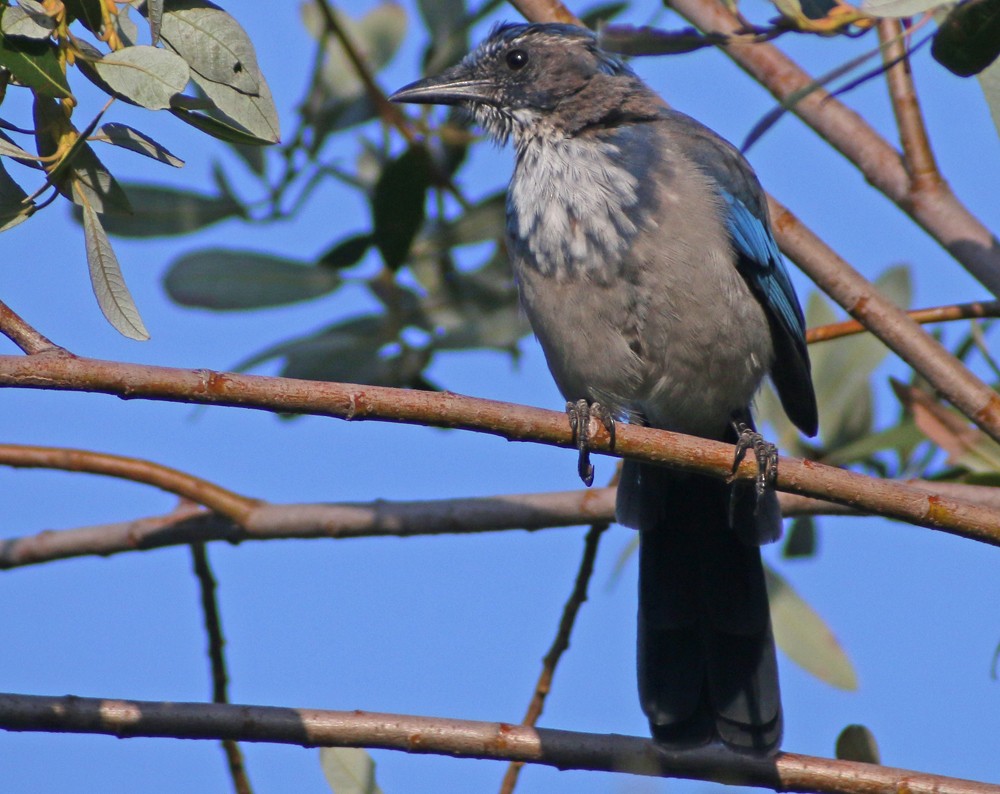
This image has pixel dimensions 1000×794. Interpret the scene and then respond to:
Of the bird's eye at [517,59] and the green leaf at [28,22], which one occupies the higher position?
the bird's eye at [517,59]

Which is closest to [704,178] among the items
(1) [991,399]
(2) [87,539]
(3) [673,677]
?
(1) [991,399]

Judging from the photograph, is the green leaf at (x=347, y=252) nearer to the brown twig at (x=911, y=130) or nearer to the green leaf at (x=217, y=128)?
the brown twig at (x=911, y=130)

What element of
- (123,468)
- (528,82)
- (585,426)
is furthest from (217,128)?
(528,82)

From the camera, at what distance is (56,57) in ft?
8.22

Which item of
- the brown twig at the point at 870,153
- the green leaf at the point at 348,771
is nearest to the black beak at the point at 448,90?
the brown twig at the point at 870,153

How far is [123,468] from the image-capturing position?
3.97 m

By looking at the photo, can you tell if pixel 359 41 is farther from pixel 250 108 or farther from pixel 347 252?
pixel 250 108

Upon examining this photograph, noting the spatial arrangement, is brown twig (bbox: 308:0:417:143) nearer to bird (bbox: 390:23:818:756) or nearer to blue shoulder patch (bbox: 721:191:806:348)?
bird (bbox: 390:23:818:756)

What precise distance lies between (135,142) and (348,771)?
201 cm

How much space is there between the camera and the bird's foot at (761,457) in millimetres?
3293

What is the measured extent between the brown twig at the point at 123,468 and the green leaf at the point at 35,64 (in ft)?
5.49

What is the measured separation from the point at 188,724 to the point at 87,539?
1369mm

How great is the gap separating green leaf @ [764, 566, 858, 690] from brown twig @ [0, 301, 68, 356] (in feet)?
10.3

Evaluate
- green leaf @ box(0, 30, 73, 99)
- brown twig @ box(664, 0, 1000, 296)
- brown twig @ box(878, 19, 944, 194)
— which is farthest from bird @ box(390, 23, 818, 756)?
green leaf @ box(0, 30, 73, 99)
